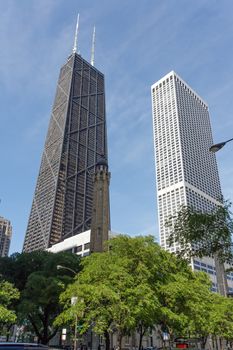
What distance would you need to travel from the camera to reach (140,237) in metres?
39.9

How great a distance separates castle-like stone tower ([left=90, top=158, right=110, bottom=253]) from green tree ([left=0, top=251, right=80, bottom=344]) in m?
44.5

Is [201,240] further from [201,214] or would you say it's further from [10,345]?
[10,345]

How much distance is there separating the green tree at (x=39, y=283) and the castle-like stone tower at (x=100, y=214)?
4453 cm

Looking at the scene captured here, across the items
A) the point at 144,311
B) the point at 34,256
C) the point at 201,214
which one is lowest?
the point at 144,311

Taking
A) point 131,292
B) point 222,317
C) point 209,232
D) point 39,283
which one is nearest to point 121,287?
point 131,292

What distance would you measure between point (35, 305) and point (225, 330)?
34.0 m

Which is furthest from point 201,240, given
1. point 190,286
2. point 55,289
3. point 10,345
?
point 55,289

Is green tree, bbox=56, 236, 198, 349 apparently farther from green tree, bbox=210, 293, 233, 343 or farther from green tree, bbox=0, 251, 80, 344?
green tree, bbox=210, 293, 233, 343

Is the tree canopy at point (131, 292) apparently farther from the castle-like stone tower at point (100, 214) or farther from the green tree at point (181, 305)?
the castle-like stone tower at point (100, 214)

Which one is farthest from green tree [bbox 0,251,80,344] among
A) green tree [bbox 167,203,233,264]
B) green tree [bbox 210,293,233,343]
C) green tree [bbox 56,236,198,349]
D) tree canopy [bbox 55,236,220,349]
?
green tree [bbox 167,203,233,264]

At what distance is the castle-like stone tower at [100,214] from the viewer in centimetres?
11031

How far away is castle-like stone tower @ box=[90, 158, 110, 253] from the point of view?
110 m

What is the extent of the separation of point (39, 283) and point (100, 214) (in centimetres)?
6306

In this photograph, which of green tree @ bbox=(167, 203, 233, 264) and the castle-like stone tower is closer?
green tree @ bbox=(167, 203, 233, 264)
